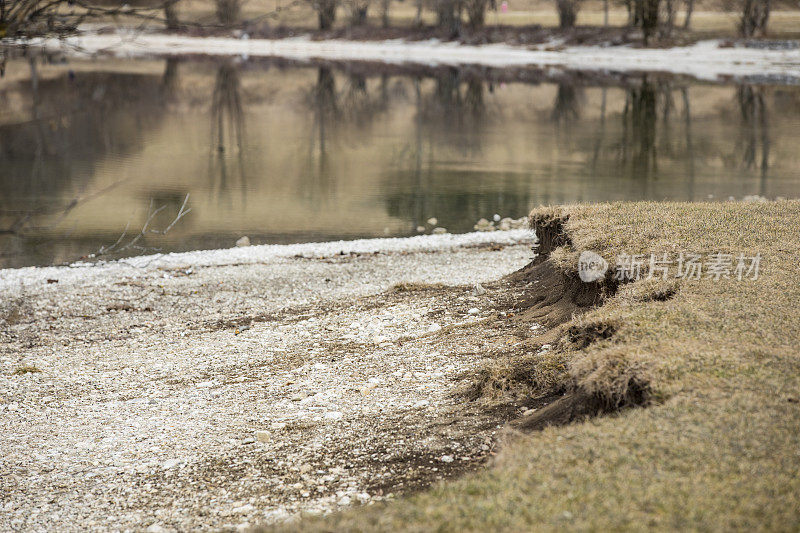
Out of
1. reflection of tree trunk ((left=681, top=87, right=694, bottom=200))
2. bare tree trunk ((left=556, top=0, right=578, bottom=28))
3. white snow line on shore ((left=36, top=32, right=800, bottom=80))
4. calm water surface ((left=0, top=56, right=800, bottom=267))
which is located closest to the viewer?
calm water surface ((left=0, top=56, right=800, bottom=267))

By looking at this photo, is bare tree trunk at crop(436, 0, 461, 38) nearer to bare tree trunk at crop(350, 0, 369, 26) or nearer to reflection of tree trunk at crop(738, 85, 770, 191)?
bare tree trunk at crop(350, 0, 369, 26)

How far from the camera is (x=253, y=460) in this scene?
17.1ft

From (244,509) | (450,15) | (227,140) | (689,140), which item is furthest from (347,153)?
(450,15)

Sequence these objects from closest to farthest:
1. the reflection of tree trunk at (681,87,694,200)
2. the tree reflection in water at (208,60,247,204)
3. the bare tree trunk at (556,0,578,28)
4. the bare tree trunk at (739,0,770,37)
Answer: the tree reflection in water at (208,60,247,204), the reflection of tree trunk at (681,87,694,200), the bare tree trunk at (739,0,770,37), the bare tree trunk at (556,0,578,28)

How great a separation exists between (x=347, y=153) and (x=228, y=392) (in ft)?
52.8

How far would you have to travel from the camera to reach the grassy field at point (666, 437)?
3.18m

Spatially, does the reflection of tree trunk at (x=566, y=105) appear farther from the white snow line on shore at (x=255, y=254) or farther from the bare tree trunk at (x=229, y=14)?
the bare tree trunk at (x=229, y=14)

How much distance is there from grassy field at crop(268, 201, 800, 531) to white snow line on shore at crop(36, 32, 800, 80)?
33.5m

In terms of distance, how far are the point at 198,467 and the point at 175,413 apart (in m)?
1.13

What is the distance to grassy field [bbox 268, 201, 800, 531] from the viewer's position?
3.18 meters

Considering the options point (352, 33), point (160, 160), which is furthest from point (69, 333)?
point (352, 33)

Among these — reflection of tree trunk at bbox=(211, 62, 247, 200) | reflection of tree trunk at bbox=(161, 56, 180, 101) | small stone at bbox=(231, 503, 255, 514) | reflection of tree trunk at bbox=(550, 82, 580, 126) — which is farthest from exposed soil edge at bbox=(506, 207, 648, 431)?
reflection of tree trunk at bbox=(161, 56, 180, 101)

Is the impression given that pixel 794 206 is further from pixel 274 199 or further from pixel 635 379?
pixel 274 199

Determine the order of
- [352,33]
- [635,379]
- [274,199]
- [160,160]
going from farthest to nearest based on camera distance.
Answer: [352,33]
[160,160]
[274,199]
[635,379]
